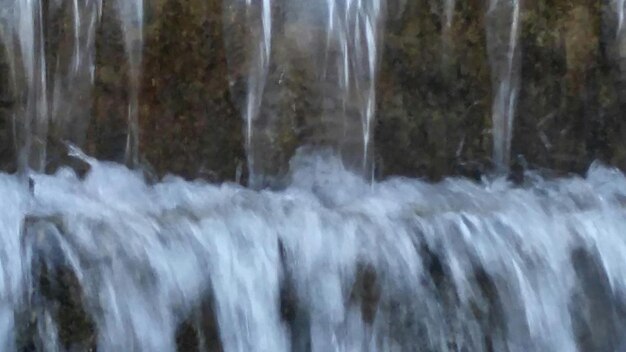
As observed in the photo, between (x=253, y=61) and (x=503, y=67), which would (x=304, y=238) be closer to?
(x=253, y=61)

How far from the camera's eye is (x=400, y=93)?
2.44 meters

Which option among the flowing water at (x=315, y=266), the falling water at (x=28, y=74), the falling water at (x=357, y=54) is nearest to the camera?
the flowing water at (x=315, y=266)

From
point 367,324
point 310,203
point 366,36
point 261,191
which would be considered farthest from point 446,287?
point 366,36

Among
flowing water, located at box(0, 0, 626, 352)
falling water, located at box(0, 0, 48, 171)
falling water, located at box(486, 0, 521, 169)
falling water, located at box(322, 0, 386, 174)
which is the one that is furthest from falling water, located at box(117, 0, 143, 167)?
falling water, located at box(486, 0, 521, 169)

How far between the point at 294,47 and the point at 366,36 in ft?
0.50

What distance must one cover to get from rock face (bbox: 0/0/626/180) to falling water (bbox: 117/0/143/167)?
13 millimetres

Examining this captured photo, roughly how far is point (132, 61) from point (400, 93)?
0.56 metres

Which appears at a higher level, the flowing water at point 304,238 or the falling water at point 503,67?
the falling water at point 503,67

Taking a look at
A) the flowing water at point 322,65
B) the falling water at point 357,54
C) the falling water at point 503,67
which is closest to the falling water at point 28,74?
the flowing water at point 322,65

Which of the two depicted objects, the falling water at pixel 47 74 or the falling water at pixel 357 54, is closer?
the falling water at pixel 47 74

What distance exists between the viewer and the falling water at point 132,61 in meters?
2.33

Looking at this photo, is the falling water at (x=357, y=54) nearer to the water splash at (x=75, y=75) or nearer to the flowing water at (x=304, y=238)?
the flowing water at (x=304, y=238)

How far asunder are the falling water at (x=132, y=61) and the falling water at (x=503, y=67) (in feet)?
2.42

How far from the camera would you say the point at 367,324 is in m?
2.00
